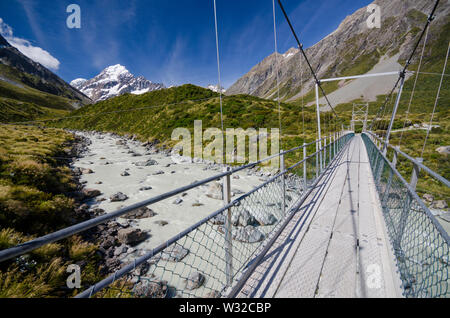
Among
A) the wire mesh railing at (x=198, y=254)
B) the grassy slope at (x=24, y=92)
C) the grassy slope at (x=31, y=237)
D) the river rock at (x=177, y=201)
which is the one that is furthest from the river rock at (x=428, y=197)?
the grassy slope at (x=24, y=92)

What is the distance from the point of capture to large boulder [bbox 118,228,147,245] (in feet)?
13.5

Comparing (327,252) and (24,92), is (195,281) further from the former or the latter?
(24,92)

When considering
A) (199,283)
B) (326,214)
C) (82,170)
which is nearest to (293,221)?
(326,214)

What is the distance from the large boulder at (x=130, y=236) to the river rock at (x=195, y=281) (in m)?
1.80

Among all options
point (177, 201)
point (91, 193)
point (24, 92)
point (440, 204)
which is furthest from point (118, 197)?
point (24, 92)

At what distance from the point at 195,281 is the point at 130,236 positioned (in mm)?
2039

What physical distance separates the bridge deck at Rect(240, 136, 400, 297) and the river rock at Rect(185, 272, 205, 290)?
63.0 inches

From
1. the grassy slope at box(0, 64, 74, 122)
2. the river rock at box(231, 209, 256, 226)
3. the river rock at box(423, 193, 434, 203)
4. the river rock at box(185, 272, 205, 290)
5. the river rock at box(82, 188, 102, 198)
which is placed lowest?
the river rock at box(185, 272, 205, 290)

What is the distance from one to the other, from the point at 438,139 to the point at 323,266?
24.5 metres

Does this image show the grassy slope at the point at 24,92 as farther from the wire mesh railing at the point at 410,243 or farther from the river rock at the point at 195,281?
the wire mesh railing at the point at 410,243

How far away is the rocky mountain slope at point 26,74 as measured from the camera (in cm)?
8394

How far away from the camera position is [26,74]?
98625mm

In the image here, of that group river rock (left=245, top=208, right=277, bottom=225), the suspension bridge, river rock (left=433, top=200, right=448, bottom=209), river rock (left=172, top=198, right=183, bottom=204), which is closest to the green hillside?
river rock (left=433, top=200, right=448, bottom=209)

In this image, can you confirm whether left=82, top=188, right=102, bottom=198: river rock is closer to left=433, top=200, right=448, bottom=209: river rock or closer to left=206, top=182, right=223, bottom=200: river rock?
left=206, top=182, right=223, bottom=200: river rock
